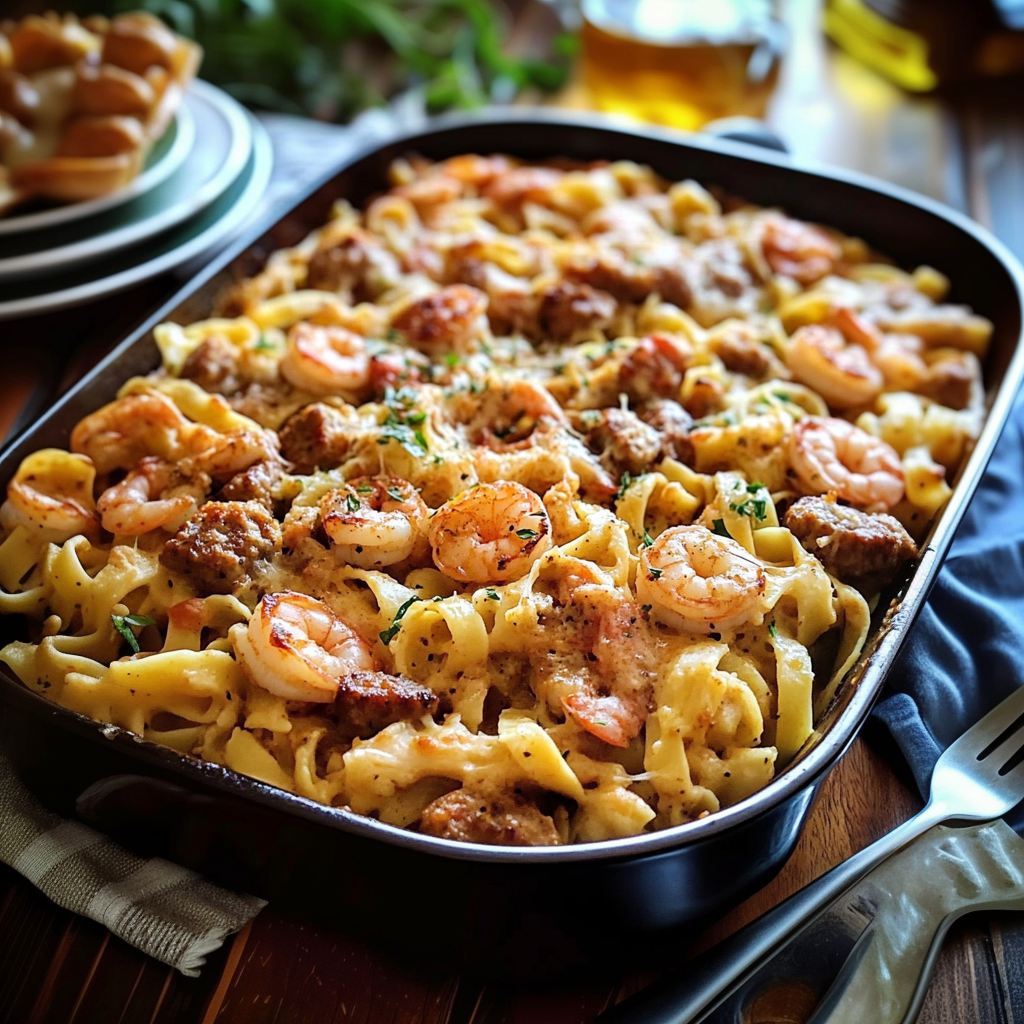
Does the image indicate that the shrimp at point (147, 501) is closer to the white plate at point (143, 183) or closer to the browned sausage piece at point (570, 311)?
the browned sausage piece at point (570, 311)

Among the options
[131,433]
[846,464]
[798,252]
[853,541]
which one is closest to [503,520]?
[853,541]

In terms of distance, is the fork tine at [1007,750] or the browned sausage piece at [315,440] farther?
the browned sausage piece at [315,440]

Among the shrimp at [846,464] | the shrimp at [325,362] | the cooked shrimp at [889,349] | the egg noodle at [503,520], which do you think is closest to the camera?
the egg noodle at [503,520]

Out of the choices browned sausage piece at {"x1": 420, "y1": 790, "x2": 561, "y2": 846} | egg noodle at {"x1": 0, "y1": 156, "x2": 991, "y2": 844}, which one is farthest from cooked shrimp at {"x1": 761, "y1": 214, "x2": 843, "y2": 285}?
browned sausage piece at {"x1": 420, "y1": 790, "x2": 561, "y2": 846}

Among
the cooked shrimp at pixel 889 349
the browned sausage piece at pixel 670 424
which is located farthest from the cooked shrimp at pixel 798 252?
the browned sausage piece at pixel 670 424

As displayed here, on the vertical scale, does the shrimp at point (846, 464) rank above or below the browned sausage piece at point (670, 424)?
above

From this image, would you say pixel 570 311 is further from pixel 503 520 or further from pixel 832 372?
pixel 503 520

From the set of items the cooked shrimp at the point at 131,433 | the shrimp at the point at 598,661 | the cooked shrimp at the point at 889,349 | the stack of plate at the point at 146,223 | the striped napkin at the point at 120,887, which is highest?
the cooked shrimp at the point at 889,349
